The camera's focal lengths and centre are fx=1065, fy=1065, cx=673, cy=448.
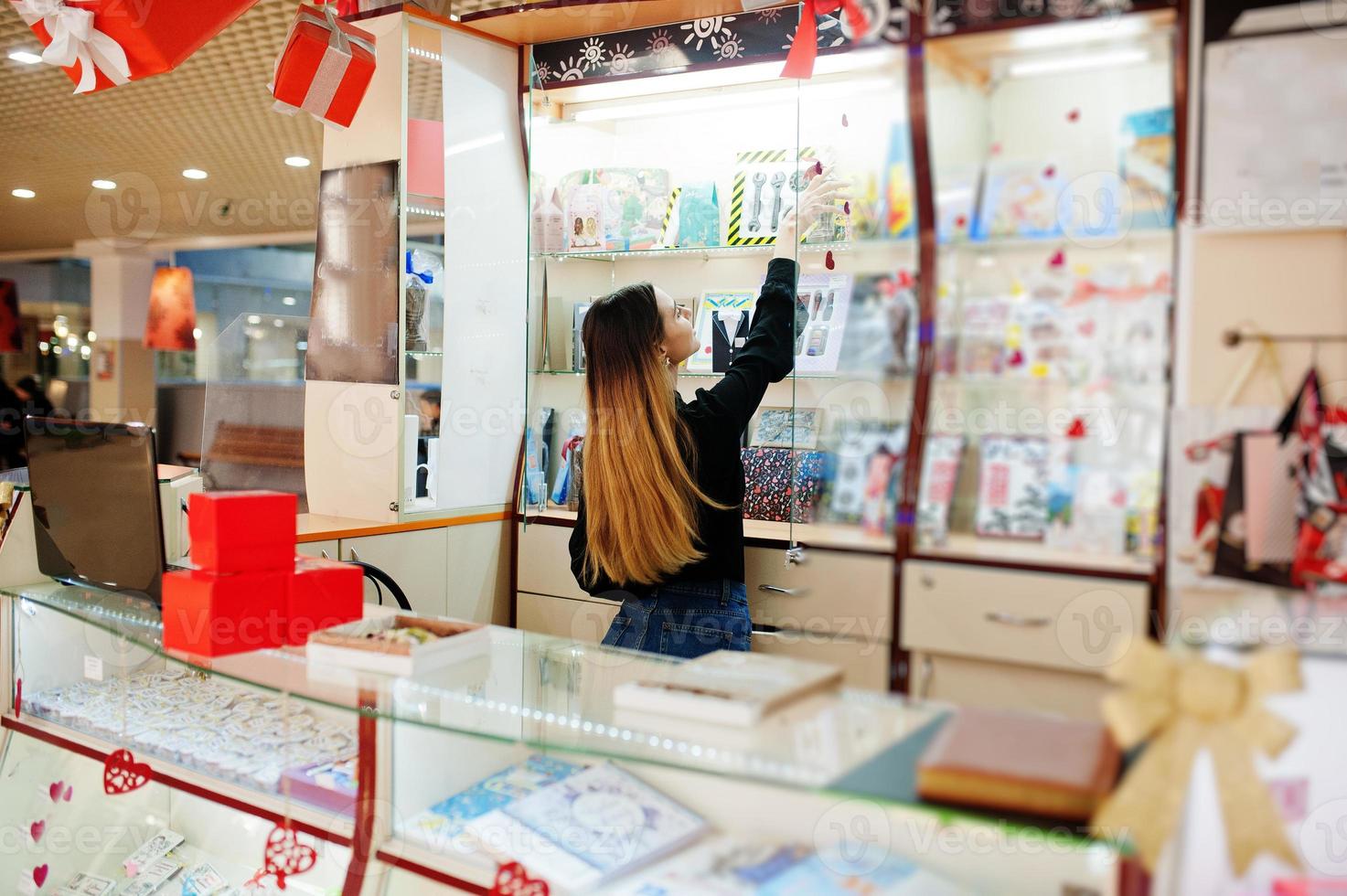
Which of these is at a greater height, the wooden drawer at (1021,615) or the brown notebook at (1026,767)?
the wooden drawer at (1021,615)

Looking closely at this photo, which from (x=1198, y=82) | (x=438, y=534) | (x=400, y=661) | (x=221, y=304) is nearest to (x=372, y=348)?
(x=438, y=534)

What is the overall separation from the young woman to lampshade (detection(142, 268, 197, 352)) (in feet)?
30.0

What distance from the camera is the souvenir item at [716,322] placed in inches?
144

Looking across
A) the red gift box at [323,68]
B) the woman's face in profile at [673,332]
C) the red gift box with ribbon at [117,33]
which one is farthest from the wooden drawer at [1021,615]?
the red gift box with ribbon at [117,33]

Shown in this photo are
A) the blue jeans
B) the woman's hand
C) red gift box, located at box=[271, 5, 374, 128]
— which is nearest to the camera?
the woman's hand

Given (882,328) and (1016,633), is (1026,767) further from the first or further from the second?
(882,328)

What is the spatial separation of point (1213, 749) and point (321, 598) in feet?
4.75

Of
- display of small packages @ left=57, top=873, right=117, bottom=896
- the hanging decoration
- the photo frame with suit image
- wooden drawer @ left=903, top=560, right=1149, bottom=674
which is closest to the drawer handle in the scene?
wooden drawer @ left=903, top=560, right=1149, bottom=674

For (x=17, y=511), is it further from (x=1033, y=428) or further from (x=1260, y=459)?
(x=1260, y=459)

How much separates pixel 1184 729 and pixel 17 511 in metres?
2.50

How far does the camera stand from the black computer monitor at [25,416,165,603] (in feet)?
6.62

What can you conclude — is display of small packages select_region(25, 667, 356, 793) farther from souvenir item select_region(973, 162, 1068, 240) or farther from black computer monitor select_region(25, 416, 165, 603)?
souvenir item select_region(973, 162, 1068, 240)

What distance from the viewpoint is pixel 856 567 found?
129 cm

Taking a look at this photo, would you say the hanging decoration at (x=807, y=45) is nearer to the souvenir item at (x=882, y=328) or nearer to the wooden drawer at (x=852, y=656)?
the souvenir item at (x=882, y=328)
